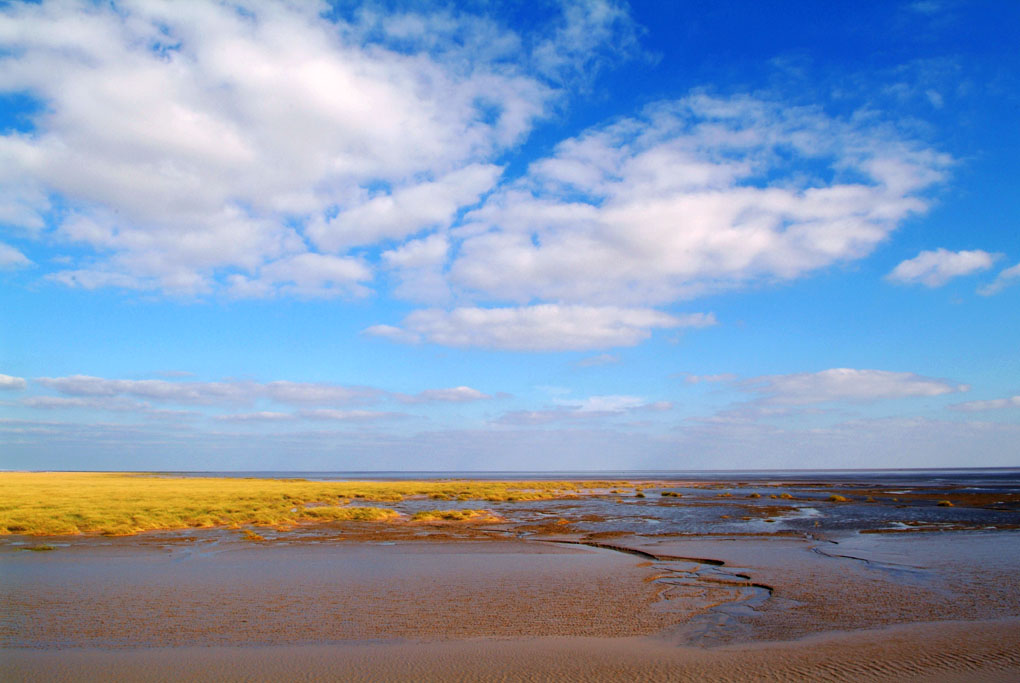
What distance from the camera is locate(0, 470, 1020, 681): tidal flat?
10562mm

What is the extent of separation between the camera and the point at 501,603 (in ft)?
50.0

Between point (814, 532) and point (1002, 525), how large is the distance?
11.4 metres

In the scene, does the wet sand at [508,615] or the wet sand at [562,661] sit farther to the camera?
the wet sand at [508,615]

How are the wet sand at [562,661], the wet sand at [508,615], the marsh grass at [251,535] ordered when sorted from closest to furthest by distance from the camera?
1. the wet sand at [562,661]
2. the wet sand at [508,615]
3. the marsh grass at [251,535]

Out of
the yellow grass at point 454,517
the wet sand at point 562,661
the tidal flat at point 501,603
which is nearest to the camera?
the wet sand at point 562,661

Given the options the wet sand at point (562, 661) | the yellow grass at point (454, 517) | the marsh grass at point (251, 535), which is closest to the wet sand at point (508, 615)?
the wet sand at point (562, 661)

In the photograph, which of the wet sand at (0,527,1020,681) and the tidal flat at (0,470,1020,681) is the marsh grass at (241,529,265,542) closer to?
the tidal flat at (0,470,1020,681)

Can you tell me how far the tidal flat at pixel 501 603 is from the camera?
416 inches

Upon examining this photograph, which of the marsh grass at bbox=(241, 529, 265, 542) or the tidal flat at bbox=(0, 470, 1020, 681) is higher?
the tidal flat at bbox=(0, 470, 1020, 681)

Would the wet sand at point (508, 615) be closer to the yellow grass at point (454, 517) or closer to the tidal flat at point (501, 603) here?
the tidal flat at point (501, 603)

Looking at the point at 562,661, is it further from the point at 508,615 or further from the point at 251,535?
the point at 251,535

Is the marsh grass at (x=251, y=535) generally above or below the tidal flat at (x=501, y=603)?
below

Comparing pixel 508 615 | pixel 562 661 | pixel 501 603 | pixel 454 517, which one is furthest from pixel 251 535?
pixel 562 661

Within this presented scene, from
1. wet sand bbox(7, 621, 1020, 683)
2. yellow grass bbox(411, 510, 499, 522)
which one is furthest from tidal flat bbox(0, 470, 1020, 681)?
yellow grass bbox(411, 510, 499, 522)
